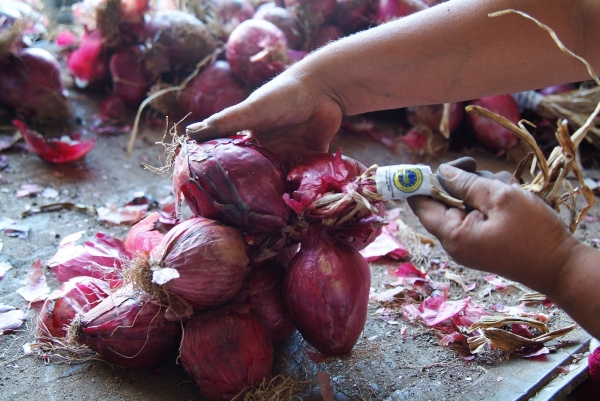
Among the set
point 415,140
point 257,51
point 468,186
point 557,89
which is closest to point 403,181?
point 468,186

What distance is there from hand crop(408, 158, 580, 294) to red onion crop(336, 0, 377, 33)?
7.85ft

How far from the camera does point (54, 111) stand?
2.84 meters

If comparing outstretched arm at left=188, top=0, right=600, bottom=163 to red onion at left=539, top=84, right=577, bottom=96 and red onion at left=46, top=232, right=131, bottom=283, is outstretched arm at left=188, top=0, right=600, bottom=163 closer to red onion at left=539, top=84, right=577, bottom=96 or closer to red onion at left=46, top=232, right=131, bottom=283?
red onion at left=46, top=232, right=131, bottom=283

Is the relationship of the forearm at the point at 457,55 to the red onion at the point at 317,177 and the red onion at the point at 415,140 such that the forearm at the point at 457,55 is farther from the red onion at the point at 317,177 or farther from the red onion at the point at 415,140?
the red onion at the point at 415,140

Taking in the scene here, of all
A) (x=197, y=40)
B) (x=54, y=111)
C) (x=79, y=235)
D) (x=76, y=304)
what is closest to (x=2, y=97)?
(x=54, y=111)

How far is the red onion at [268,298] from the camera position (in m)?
1.25

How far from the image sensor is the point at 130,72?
301cm

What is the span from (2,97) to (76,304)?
77.3 inches

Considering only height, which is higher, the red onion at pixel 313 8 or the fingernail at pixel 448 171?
the fingernail at pixel 448 171

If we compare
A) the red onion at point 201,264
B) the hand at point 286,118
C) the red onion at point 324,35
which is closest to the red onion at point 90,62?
the red onion at point 324,35

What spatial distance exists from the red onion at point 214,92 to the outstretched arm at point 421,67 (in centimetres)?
136

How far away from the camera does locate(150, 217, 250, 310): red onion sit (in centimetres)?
112

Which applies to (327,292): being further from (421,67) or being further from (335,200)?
(421,67)

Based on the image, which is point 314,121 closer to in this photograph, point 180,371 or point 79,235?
point 180,371
